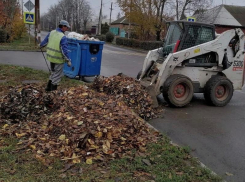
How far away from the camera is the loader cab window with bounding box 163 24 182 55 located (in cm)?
815

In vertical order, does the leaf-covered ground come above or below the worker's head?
below

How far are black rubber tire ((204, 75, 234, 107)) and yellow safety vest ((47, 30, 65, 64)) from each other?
3837 mm

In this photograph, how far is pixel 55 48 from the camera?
690 cm

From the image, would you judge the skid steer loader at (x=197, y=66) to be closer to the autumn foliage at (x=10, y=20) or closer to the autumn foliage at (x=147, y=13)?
the autumn foliage at (x=10, y=20)

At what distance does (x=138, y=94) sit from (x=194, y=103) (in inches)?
81.4

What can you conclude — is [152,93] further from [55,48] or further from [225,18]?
[225,18]

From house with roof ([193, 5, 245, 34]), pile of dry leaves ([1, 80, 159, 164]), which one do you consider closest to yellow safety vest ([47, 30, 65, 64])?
pile of dry leaves ([1, 80, 159, 164])

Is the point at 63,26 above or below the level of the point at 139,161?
above

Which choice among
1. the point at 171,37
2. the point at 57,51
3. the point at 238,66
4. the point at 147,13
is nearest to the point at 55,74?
the point at 57,51

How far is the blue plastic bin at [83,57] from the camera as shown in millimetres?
9320

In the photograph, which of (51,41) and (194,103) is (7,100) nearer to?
(51,41)

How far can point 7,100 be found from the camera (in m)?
5.43

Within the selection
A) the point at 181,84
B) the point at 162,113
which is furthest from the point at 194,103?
the point at 162,113

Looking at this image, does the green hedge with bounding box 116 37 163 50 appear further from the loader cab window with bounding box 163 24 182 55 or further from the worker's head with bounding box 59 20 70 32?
the worker's head with bounding box 59 20 70 32
